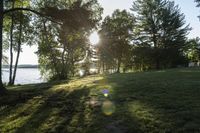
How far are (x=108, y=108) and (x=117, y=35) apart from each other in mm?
38090

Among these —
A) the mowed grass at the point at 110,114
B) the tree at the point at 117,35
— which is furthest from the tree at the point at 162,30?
the mowed grass at the point at 110,114

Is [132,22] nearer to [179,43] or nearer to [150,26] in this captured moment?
[150,26]

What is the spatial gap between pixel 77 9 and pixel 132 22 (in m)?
32.1

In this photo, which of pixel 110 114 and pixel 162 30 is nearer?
pixel 110 114

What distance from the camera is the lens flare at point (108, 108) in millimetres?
6559

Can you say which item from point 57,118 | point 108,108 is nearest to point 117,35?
point 108,108

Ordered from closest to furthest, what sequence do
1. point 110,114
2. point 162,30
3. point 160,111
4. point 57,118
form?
point 160,111, point 110,114, point 57,118, point 162,30

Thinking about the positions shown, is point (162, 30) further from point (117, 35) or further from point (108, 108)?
point (108, 108)

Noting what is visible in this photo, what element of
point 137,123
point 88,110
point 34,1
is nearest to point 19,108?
point 88,110

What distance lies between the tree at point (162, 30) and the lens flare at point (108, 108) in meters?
31.7

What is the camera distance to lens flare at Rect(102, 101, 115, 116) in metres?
6.56

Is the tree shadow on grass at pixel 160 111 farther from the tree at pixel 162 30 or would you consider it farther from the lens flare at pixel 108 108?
the tree at pixel 162 30

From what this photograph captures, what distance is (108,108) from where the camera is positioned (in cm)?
701

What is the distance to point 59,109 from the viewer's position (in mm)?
7602
